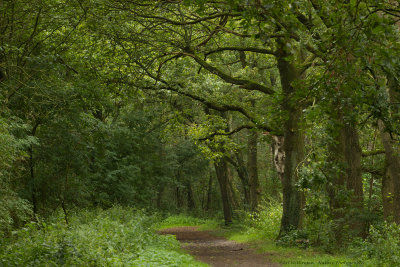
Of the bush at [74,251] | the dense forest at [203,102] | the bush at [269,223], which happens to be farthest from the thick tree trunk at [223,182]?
the bush at [74,251]

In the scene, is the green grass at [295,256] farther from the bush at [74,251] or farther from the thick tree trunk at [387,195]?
the thick tree trunk at [387,195]

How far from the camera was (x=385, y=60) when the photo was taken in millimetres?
4418

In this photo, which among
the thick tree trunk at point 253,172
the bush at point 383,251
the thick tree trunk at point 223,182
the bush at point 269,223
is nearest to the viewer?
the bush at point 383,251

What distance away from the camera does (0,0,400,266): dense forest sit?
201 inches

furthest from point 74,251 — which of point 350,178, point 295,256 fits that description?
point 350,178

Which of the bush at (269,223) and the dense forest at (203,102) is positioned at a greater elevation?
the dense forest at (203,102)

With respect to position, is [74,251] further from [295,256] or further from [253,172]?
[253,172]

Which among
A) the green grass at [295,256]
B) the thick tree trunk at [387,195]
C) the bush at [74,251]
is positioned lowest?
the green grass at [295,256]

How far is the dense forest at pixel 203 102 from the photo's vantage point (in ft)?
16.8

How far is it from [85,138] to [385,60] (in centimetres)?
1404

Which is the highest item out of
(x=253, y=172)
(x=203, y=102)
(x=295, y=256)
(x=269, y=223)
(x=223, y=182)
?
(x=203, y=102)

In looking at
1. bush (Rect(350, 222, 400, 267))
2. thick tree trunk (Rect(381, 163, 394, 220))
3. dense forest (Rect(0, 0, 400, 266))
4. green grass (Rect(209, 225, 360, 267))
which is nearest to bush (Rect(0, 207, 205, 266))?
dense forest (Rect(0, 0, 400, 266))

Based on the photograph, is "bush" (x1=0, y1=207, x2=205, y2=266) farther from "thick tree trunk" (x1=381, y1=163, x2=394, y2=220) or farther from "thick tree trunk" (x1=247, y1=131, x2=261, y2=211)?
"thick tree trunk" (x1=247, y1=131, x2=261, y2=211)

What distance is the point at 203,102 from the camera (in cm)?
1573
